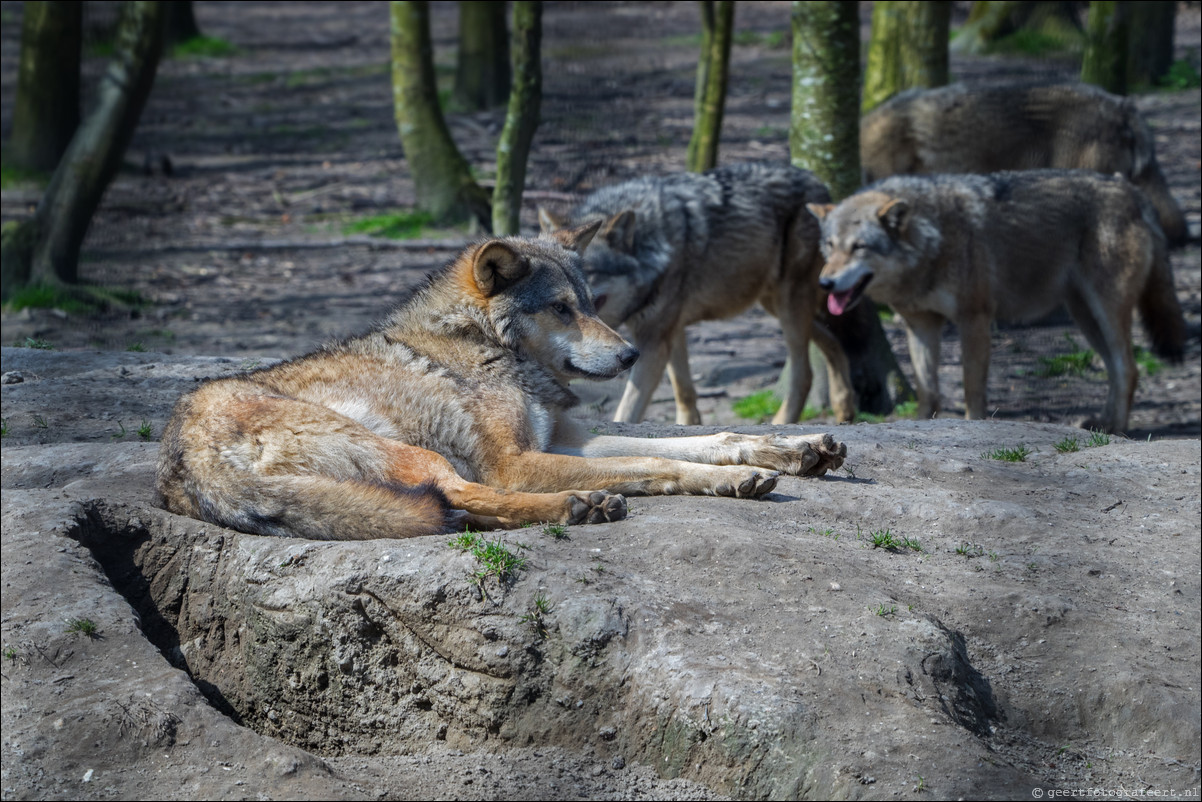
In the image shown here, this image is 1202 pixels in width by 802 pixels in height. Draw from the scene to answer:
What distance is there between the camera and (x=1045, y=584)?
12.4ft

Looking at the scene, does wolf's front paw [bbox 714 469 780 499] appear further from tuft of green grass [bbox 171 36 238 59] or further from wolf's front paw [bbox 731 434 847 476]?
tuft of green grass [bbox 171 36 238 59]

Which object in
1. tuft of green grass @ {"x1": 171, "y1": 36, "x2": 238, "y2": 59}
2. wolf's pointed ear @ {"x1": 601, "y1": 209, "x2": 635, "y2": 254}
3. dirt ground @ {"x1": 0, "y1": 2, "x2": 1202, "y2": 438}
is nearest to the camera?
wolf's pointed ear @ {"x1": 601, "y1": 209, "x2": 635, "y2": 254}

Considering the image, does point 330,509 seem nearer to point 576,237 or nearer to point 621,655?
point 621,655

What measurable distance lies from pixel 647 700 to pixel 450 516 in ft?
3.50

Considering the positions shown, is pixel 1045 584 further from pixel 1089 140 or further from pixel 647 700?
pixel 1089 140

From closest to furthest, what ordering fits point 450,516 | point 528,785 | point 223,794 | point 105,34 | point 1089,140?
point 223,794 → point 528,785 → point 450,516 → point 105,34 → point 1089,140

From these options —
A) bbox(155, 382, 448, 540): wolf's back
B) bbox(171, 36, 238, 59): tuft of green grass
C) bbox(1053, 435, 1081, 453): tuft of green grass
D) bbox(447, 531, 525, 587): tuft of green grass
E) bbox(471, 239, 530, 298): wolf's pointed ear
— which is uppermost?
bbox(171, 36, 238, 59): tuft of green grass

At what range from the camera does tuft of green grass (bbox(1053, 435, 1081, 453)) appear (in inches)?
203

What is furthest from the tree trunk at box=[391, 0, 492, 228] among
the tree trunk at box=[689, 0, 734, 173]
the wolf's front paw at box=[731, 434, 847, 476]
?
the wolf's front paw at box=[731, 434, 847, 476]

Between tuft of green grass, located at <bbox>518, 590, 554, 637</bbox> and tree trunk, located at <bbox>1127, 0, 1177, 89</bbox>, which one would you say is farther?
tree trunk, located at <bbox>1127, 0, 1177, 89</bbox>

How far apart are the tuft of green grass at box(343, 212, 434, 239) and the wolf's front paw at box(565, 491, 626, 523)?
393 inches

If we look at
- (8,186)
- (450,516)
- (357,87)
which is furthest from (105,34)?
(357,87)

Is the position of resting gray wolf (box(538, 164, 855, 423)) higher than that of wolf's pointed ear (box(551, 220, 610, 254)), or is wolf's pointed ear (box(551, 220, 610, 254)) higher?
wolf's pointed ear (box(551, 220, 610, 254))

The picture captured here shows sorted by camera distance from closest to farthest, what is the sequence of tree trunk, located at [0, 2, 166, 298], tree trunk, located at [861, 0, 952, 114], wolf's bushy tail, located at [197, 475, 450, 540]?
wolf's bushy tail, located at [197, 475, 450, 540]
tree trunk, located at [0, 2, 166, 298]
tree trunk, located at [861, 0, 952, 114]
